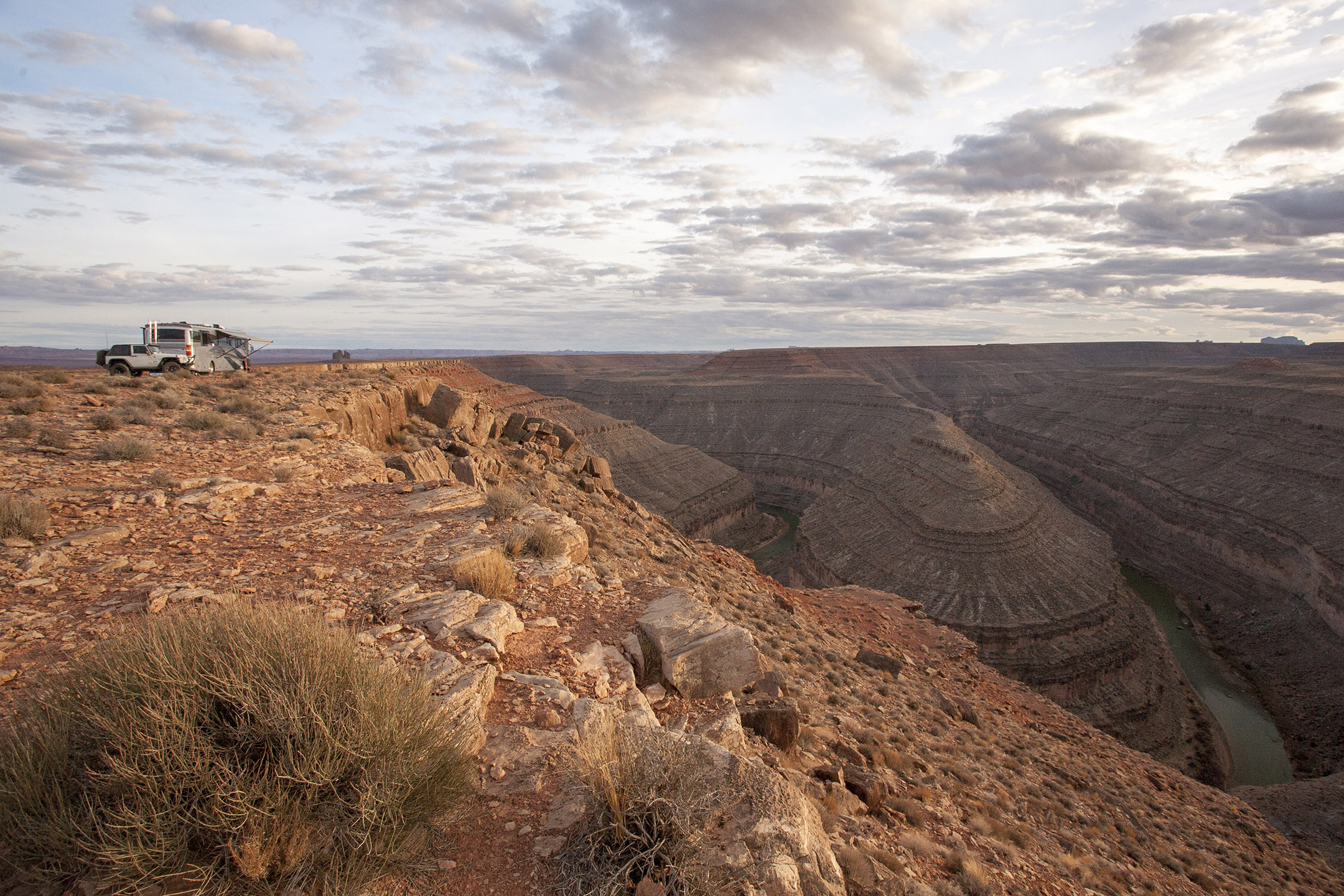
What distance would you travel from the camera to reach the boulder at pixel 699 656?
6.27m

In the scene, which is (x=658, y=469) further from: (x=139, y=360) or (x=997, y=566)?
(x=139, y=360)

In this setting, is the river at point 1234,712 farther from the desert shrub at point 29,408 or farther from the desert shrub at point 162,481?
the desert shrub at point 29,408

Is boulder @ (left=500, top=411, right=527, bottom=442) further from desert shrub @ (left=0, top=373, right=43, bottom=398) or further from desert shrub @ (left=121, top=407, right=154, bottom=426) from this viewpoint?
desert shrub @ (left=0, top=373, right=43, bottom=398)

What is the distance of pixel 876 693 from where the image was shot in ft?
32.8

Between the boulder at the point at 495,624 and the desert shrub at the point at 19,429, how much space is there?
1042cm

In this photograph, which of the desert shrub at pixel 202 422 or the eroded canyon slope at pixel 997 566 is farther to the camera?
the eroded canyon slope at pixel 997 566

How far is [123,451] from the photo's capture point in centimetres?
1031

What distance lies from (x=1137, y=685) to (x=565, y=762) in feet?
101

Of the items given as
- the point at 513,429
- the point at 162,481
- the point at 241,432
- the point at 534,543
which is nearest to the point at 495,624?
the point at 534,543

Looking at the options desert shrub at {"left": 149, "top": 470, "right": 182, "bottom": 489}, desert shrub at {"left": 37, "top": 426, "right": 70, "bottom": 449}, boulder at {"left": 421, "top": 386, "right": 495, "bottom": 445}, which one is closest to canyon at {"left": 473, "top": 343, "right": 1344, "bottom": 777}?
boulder at {"left": 421, "top": 386, "right": 495, "bottom": 445}

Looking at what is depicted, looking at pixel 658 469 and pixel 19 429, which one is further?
pixel 658 469

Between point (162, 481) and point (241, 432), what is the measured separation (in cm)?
354

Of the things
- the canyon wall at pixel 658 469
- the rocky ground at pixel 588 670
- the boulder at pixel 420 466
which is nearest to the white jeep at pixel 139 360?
the rocky ground at pixel 588 670

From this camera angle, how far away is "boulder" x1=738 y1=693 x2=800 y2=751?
6070 mm
